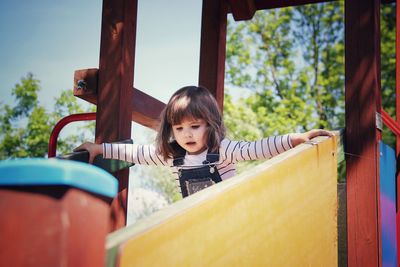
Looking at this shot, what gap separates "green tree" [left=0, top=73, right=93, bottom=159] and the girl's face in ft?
51.9

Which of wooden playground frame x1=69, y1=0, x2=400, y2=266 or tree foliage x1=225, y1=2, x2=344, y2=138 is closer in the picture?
wooden playground frame x1=69, y1=0, x2=400, y2=266

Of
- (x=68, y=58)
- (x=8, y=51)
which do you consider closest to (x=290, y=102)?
(x=68, y=58)

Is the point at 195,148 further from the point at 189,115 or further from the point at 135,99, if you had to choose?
the point at 135,99

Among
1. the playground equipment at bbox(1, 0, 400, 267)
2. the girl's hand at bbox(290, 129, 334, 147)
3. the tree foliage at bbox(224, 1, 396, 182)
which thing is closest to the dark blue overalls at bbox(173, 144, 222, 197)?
the playground equipment at bbox(1, 0, 400, 267)

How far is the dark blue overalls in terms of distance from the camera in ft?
8.09

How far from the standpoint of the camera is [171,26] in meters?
13.0

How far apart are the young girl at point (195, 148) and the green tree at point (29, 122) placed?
15.7 metres

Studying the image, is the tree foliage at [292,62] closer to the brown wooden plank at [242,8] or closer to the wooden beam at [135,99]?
the brown wooden plank at [242,8]

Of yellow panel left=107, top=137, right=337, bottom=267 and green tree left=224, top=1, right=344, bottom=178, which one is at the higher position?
green tree left=224, top=1, right=344, bottom=178

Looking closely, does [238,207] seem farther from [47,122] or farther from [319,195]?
[47,122]

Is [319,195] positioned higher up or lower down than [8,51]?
lower down

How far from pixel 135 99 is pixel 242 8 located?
1399mm

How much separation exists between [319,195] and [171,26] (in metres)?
11.8

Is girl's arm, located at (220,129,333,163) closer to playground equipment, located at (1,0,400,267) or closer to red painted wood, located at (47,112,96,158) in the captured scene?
playground equipment, located at (1,0,400,267)
